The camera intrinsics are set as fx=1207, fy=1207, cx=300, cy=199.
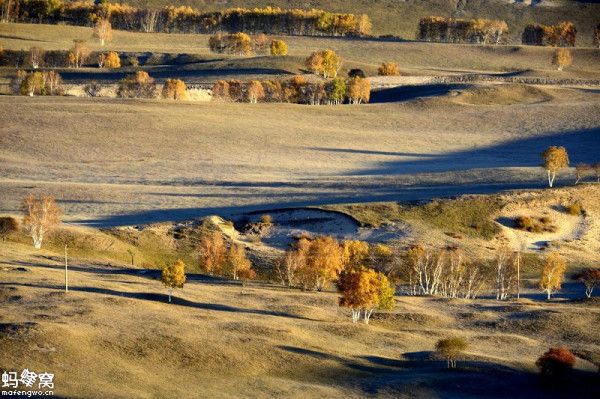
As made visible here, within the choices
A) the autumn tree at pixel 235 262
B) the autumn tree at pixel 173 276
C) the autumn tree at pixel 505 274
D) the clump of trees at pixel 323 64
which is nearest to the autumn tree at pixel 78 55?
the clump of trees at pixel 323 64

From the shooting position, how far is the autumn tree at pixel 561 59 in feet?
641

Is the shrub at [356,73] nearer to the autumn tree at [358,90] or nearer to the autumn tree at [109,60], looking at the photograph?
the autumn tree at [358,90]

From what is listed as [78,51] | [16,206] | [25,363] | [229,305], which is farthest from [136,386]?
[78,51]

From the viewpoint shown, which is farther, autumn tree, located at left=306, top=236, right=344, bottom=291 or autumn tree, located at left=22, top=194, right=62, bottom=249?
autumn tree, located at left=22, top=194, right=62, bottom=249

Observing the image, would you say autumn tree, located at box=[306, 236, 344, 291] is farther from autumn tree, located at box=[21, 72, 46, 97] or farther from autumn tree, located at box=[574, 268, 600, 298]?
autumn tree, located at box=[21, 72, 46, 97]

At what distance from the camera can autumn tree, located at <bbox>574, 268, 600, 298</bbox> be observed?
78062 millimetres

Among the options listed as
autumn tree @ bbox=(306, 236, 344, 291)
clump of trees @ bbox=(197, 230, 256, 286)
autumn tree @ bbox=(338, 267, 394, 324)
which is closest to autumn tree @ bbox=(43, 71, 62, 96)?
clump of trees @ bbox=(197, 230, 256, 286)

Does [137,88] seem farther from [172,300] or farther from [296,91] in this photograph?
[172,300]

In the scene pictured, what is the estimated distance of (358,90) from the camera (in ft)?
527

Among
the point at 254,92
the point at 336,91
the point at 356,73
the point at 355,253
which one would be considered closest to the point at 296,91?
the point at 336,91

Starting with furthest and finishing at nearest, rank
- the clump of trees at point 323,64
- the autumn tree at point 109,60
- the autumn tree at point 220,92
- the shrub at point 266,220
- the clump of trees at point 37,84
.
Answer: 1. the autumn tree at point 109,60
2. the clump of trees at point 323,64
3. the autumn tree at point 220,92
4. the clump of trees at point 37,84
5. the shrub at point 266,220

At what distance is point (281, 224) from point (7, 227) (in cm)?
2069

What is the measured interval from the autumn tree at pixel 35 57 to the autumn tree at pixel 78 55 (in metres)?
4.21

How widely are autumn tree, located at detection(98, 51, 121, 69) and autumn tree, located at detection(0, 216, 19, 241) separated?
101m
